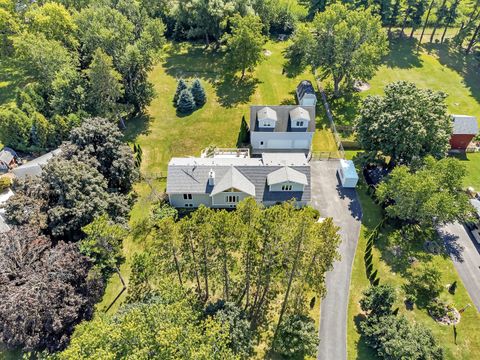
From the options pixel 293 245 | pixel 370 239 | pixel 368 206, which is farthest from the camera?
pixel 368 206

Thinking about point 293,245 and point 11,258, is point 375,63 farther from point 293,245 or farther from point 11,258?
point 11,258

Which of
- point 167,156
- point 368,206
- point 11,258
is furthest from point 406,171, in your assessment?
point 11,258

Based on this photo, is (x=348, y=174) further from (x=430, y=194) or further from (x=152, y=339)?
(x=152, y=339)

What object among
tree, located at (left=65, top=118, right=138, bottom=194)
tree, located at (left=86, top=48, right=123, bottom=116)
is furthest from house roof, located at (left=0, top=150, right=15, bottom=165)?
tree, located at (left=65, top=118, right=138, bottom=194)

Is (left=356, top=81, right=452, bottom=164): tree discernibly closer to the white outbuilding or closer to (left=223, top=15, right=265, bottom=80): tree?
the white outbuilding

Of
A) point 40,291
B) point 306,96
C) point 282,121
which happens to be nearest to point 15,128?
point 40,291

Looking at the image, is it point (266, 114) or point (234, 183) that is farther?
point (266, 114)

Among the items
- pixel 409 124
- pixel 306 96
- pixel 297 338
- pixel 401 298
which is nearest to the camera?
pixel 297 338
